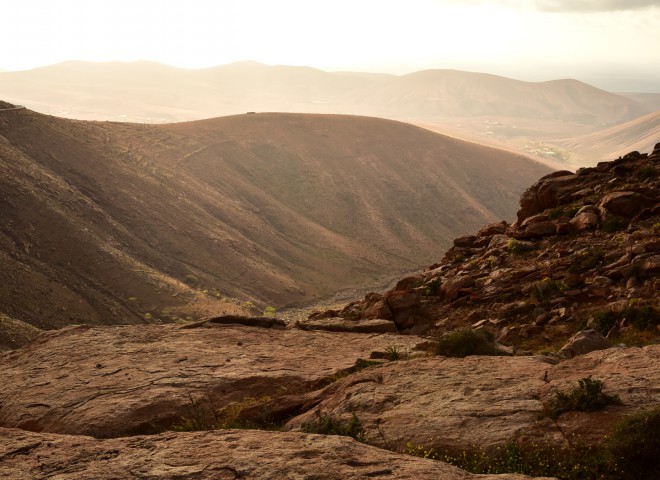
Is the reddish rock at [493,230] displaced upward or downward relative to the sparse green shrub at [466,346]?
upward

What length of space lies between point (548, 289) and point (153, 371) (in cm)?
912

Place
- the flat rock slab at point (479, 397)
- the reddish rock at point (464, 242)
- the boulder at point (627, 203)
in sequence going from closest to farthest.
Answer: the flat rock slab at point (479, 397)
the boulder at point (627, 203)
the reddish rock at point (464, 242)

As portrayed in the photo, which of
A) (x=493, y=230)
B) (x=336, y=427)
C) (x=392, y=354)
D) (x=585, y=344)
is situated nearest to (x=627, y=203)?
(x=493, y=230)

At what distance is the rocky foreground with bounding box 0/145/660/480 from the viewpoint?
8883 mm

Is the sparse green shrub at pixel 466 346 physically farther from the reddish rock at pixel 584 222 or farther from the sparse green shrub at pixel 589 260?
the reddish rock at pixel 584 222

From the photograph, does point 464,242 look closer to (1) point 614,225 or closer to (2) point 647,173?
(1) point 614,225

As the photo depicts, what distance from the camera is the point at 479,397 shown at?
10109 mm

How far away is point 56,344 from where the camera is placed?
54.1 feet

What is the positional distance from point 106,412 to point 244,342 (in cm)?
459

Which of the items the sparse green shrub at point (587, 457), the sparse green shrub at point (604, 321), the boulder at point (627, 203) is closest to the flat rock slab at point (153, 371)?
the sparse green shrub at point (604, 321)

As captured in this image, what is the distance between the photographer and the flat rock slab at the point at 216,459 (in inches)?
Result: 317

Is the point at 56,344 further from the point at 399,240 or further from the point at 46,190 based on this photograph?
the point at 399,240

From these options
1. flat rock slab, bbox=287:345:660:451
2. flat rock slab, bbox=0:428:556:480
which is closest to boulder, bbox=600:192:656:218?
flat rock slab, bbox=287:345:660:451

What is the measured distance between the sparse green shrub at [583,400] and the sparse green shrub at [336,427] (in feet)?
8.42
